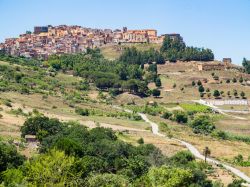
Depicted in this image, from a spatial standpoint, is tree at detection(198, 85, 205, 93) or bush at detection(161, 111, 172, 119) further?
tree at detection(198, 85, 205, 93)

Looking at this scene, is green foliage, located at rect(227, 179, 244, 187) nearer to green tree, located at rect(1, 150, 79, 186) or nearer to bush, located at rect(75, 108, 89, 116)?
green tree, located at rect(1, 150, 79, 186)

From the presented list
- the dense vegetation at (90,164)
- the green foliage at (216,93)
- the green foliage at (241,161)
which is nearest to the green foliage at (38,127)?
the dense vegetation at (90,164)

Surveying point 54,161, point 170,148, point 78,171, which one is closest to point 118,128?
point 170,148

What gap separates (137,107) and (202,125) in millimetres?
21180

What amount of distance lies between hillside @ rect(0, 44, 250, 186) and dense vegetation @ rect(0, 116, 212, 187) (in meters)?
0.27

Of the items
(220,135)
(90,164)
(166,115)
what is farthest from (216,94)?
(90,164)

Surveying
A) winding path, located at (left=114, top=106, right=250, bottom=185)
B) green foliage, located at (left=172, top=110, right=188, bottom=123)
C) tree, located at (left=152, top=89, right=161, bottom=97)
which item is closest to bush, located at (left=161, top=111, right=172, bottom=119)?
green foliage, located at (left=172, top=110, right=188, bottom=123)

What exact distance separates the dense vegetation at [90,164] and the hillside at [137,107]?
0.89 ft

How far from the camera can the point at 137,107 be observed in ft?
→ 382

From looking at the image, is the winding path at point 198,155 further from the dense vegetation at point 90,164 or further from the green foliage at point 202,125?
Answer: the green foliage at point 202,125

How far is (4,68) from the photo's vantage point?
12419 cm

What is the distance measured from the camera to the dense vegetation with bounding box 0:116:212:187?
115 ft

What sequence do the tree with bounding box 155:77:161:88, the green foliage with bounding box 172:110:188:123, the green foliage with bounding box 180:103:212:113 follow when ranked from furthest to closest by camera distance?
the tree with bounding box 155:77:161:88, the green foliage with bounding box 180:103:212:113, the green foliage with bounding box 172:110:188:123

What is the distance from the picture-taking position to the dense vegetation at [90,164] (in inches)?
1379
